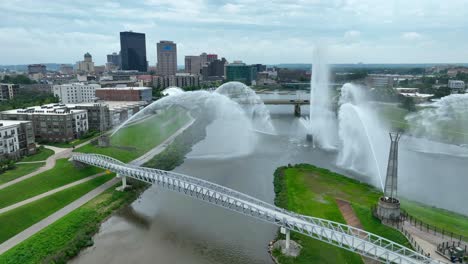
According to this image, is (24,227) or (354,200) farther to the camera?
(354,200)

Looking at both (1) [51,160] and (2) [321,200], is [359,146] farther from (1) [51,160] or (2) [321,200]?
(1) [51,160]

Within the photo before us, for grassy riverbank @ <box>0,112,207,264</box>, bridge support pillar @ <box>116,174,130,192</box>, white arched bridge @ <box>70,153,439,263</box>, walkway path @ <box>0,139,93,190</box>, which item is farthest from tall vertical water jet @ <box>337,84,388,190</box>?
walkway path @ <box>0,139,93,190</box>

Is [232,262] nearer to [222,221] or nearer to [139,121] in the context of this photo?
[222,221]

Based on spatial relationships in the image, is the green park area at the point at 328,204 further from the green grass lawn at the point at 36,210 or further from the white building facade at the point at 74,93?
the white building facade at the point at 74,93

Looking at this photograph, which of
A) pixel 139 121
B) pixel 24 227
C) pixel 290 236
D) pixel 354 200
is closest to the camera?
pixel 290 236

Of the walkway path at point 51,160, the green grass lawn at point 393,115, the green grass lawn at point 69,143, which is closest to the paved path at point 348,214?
the walkway path at point 51,160

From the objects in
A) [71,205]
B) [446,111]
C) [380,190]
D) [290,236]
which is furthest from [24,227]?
[446,111]
